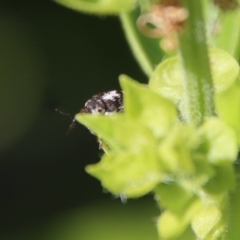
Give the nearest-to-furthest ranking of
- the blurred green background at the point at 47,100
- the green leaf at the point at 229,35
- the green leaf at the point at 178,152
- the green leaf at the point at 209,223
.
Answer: the green leaf at the point at 178,152, the green leaf at the point at 209,223, the green leaf at the point at 229,35, the blurred green background at the point at 47,100

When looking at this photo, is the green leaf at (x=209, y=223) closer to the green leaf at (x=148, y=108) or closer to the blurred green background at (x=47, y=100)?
the green leaf at (x=148, y=108)

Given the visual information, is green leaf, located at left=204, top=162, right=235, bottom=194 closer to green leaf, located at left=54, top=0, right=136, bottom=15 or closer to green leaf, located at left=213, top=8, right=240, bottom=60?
green leaf, located at left=54, top=0, right=136, bottom=15

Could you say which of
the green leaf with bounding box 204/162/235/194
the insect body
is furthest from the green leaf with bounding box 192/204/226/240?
the insect body

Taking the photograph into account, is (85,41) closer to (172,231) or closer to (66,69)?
(66,69)

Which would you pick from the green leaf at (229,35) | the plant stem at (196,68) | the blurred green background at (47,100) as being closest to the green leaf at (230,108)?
the plant stem at (196,68)

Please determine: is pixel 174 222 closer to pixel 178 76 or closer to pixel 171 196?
pixel 171 196

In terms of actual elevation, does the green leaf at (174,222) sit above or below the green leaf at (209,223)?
below
